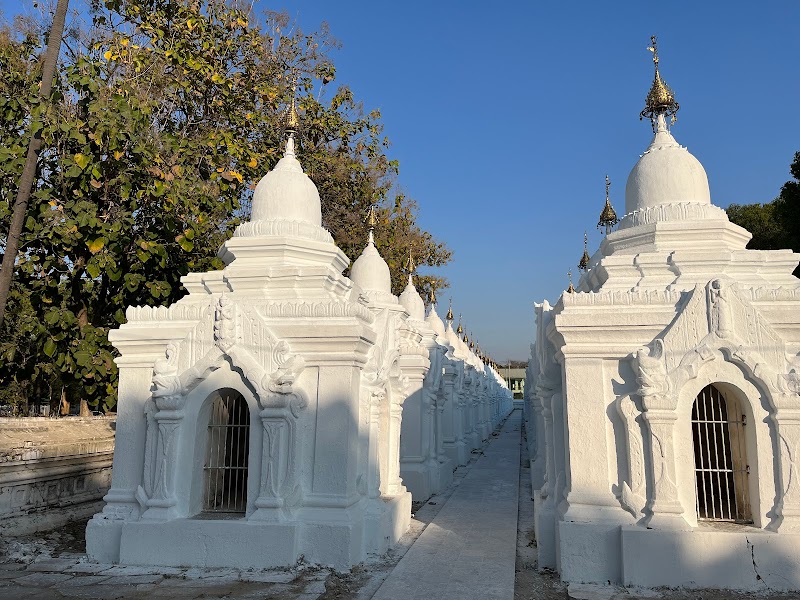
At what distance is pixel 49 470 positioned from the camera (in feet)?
36.9

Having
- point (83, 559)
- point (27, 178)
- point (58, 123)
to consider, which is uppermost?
point (58, 123)

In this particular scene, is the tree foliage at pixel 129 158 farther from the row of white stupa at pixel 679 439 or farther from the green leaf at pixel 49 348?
the row of white stupa at pixel 679 439

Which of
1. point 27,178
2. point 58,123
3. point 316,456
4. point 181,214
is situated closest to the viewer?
point 316,456

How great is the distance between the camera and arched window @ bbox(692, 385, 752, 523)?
8.23 meters

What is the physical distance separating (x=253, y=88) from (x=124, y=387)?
9.76 m

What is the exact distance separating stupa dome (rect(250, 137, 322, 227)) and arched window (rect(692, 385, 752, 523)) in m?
6.58

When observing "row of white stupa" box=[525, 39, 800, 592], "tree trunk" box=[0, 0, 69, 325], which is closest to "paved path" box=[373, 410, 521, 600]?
"row of white stupa" box=[525, 39, 800, 592]

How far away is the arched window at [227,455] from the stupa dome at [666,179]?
286 inches

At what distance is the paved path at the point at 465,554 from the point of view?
7.57m

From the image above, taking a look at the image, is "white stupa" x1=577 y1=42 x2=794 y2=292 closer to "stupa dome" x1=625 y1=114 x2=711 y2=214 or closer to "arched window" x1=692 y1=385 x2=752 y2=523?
"stupa dome" x1=625 y1=114 x2=711 y2=214

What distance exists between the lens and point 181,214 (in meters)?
13.5

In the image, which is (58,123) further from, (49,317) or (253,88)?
(253,88)

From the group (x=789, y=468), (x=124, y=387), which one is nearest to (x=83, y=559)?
(x=124, y=387)

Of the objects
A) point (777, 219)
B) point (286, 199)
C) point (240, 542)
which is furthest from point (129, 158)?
point (777, 219)
